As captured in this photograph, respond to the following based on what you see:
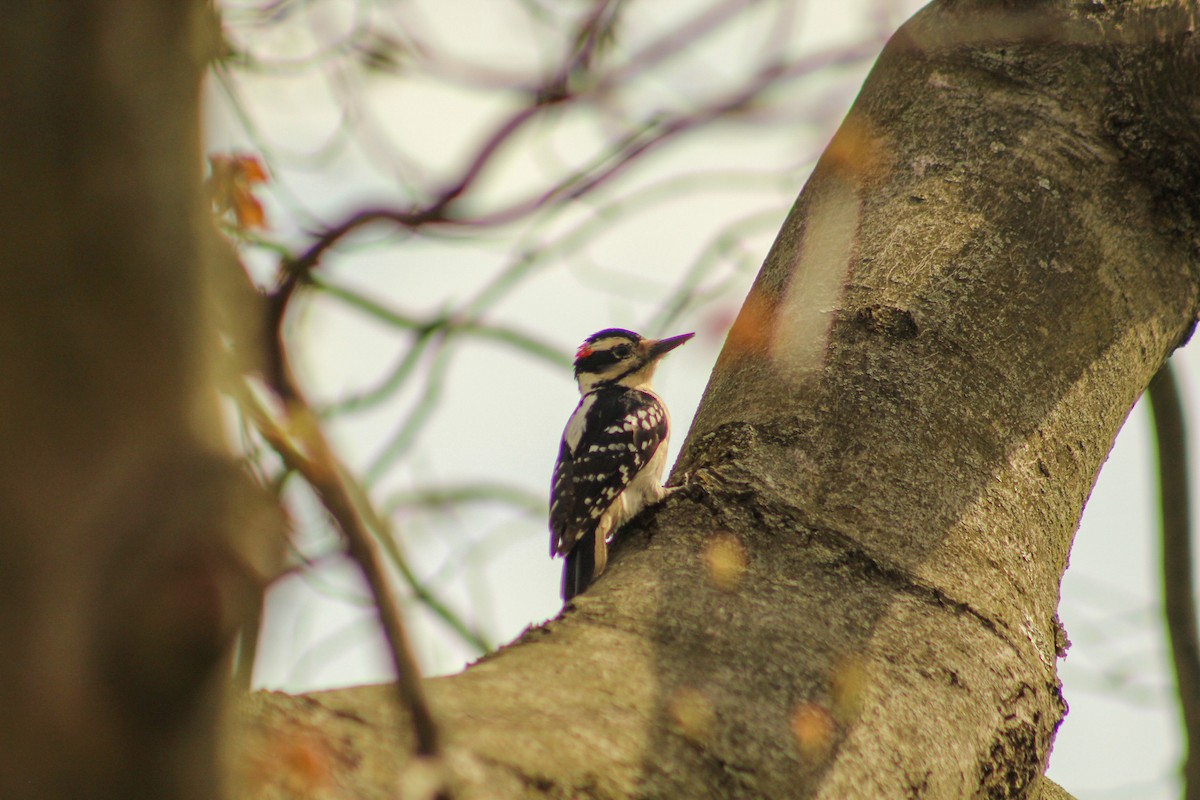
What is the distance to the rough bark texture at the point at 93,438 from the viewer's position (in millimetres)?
887

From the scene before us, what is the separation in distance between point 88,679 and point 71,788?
0.09 metres

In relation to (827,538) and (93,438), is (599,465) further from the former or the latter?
(93,438)

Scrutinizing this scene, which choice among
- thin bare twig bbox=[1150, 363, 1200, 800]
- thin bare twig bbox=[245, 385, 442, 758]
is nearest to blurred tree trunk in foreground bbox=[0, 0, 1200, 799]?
thin bare twig bbox=[245, 385, 442, 758]

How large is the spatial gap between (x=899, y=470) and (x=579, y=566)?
248 centimetres

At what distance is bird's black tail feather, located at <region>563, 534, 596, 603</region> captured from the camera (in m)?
4.86

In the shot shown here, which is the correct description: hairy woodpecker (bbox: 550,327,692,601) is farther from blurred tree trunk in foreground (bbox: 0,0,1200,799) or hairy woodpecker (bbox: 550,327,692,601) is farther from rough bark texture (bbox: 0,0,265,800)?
rough bark texture (bbox: 0,0,265,800)

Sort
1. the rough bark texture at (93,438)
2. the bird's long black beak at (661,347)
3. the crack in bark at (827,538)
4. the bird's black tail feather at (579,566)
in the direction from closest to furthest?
1. the rough bark texture at (93,438)
2. the crack in bark at (827,538)
3. the bird's black tail feather at (579,566)
4. the bird's long black beak at (661,347)

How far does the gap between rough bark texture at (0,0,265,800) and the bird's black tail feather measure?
394 centimetres

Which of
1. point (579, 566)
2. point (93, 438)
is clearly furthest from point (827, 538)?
point (579, 566)

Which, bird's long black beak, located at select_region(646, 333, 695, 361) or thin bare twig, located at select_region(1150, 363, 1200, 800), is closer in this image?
thin bare twig, located at select_region(1150, 363, 1200, 800)

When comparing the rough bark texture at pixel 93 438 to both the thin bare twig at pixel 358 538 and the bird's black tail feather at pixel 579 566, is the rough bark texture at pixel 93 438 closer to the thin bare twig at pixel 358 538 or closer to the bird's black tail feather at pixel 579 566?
the thin bare twig at pixel 358 538

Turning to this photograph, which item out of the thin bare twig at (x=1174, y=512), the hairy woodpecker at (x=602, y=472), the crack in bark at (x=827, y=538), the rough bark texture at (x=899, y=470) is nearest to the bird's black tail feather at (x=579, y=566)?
the hairy woodpecker at (x=602, y=472)

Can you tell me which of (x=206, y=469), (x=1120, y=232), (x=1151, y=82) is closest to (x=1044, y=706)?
(x=1120, y=232)

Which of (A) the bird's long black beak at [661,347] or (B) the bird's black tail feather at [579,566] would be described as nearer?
(B) the bird's black tail feather at [579,566]
